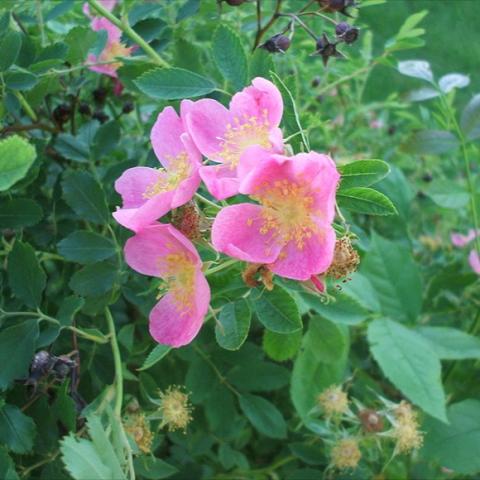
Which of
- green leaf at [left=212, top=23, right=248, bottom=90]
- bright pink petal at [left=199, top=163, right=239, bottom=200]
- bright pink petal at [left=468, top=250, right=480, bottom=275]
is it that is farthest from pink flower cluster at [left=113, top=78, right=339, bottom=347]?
bright pink petal at [left=468, top=250, right=480, bottom=275]

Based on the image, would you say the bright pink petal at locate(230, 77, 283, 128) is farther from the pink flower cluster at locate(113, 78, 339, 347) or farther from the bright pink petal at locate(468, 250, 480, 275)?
the bright pink petal at locate(468, 250, 480, 275)

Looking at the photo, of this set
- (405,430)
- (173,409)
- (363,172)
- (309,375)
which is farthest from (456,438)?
(363,172)

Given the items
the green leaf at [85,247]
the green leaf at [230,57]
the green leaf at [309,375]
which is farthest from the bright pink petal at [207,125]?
the green leaf at [309,375]

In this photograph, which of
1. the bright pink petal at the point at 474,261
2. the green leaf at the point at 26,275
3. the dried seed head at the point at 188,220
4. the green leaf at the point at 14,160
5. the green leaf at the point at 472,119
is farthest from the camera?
the bright pink petal at the point at 474,261

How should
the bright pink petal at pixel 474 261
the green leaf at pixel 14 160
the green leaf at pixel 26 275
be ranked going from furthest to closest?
the bright pink petal at pixel 474 261 < the green leaf at pixel 26 275 < the green leaf at pixel 14 160

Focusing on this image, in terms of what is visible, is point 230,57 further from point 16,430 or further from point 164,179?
point 16,430

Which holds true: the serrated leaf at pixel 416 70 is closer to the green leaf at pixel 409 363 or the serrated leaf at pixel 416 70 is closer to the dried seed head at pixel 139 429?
the green leaf at pixel 409 363
